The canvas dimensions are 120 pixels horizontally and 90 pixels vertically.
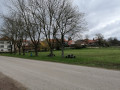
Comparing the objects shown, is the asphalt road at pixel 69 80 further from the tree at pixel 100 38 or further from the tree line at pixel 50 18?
the tree at pixel 100 38

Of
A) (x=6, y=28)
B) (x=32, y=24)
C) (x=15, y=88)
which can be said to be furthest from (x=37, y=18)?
(x=15, y=88)

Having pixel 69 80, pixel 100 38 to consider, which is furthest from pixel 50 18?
pixel 100 38

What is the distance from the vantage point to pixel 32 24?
2481 cm

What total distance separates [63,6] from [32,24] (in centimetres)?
833

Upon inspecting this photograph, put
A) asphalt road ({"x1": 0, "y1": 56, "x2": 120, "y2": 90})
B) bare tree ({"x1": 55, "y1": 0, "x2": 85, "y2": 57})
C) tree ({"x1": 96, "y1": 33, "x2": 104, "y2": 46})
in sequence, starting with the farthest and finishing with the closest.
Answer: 1. tree ({"x1": 96, "y1": 33, "x2": 104, "y2": 46})
2. bare tree ({"x1": 55, "y1": 0, "x2": 85, "y2": 57})
3. asphalt road ({"x1": 0, "y1": 56, "x2": 120, "y2": 90})

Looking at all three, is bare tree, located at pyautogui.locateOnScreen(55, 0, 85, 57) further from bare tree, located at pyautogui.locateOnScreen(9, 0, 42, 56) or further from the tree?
the tree

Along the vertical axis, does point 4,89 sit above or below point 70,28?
below

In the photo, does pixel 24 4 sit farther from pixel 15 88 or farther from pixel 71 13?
pixel 15 88

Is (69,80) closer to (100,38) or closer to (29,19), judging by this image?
(29,19)

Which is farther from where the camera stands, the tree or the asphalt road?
the tree

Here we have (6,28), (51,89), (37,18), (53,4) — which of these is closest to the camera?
(51,89)

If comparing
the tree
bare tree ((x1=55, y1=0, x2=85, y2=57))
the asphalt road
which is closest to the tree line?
bare tree ((x1=55, y1=0, x2=85, y2=57))

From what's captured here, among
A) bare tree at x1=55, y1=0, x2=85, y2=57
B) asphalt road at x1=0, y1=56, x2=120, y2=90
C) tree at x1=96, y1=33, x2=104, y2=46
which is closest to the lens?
asphalt road at x1=0, y1=56, x2=120, y2=90

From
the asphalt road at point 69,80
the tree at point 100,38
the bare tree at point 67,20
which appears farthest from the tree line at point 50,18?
the tree at point 100,38
